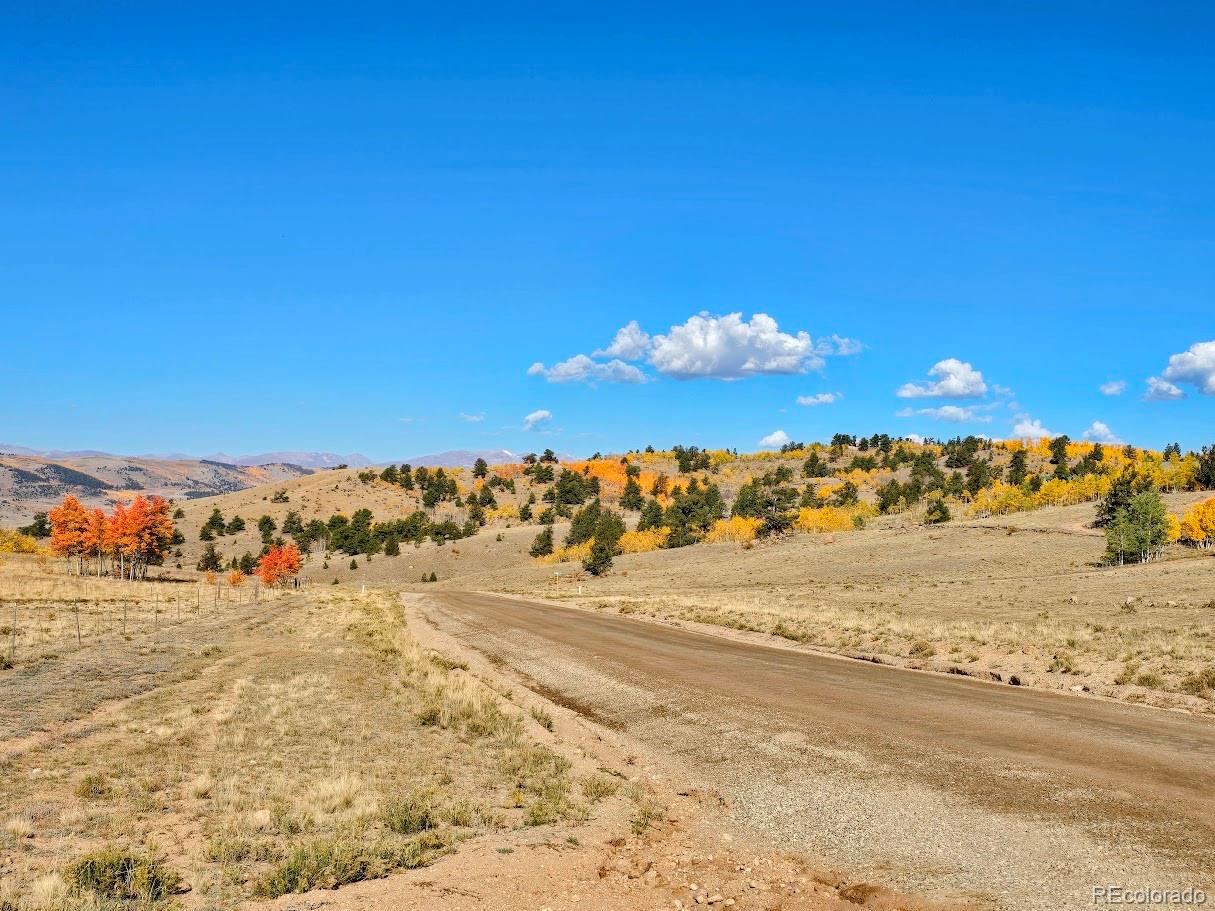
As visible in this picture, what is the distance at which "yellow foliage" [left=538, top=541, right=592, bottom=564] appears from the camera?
435ft

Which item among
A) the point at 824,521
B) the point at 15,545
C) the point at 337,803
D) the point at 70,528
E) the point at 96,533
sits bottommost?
the point at 15,545

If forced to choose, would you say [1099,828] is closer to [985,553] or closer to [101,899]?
[101,899]

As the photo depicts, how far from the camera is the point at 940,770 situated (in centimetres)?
1390

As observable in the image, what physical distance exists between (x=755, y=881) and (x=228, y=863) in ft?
24.0

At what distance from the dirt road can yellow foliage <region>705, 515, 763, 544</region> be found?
10963 centimetres

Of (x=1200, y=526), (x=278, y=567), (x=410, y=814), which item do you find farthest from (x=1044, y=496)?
(x=410, y=814)

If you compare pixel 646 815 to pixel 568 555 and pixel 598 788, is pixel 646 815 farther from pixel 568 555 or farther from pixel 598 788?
pixel 568 555

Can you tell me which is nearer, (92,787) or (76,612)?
(92,787)

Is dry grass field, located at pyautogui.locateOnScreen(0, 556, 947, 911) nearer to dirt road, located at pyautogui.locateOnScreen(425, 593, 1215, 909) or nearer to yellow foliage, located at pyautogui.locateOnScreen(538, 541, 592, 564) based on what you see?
dirt road, located at pyautogui.locateOnScreen(425, 593, 1215, 909)

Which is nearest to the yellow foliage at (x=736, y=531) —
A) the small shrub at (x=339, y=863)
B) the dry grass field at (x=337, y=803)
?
the dry grass field at (x=337, y=803)

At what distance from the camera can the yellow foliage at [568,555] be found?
133m

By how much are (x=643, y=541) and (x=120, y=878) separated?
135 m

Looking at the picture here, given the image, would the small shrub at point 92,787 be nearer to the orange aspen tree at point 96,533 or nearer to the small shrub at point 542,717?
the small shrub at point 542,717

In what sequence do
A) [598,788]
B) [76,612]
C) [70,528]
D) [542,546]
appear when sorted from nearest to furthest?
[598,788] → [76,612] → [70,528] → [542,546]
